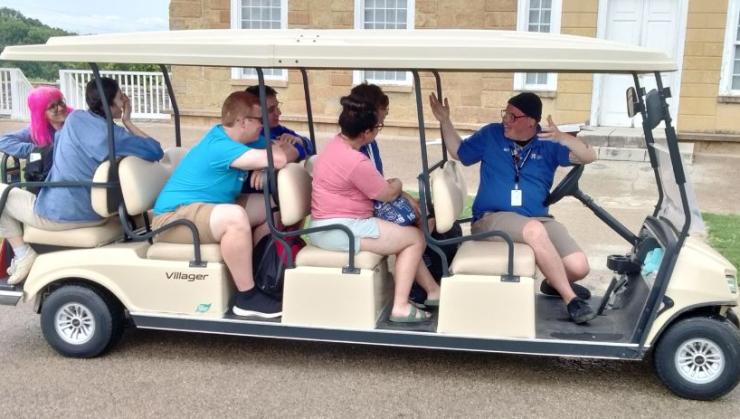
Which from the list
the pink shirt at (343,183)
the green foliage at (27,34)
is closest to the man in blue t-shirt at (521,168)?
the pink shirt at (343,183)

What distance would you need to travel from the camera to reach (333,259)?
4051 mm

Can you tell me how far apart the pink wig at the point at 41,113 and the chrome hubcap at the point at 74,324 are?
1526mm

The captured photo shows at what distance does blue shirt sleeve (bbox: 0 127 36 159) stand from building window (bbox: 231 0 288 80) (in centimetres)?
945

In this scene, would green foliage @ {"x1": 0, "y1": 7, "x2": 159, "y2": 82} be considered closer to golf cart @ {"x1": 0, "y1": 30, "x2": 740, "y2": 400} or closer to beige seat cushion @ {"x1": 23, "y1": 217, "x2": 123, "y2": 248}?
beige seat cushion @ {"x1": 23, "y1": 217, "x2": 123, "y2": 248}

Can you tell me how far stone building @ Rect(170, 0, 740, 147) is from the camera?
12562mm

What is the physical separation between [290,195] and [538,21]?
33.4ft

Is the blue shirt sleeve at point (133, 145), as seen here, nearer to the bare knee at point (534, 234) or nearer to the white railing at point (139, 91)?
the bare knee at point (534, 234)

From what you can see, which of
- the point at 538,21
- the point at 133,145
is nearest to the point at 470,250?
the point at 133,145

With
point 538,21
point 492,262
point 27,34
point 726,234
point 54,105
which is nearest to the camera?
point 492,262

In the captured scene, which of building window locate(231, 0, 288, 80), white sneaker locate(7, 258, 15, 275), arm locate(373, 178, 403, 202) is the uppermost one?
building window locate(231, 0, 288, 80)

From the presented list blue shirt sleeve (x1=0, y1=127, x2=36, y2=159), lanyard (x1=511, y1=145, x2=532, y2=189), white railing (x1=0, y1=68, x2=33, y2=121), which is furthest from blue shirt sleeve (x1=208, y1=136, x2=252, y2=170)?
white railing (x1=0, y1=68, x2=33, y2=121)

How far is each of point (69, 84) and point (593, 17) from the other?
10220 millimetres

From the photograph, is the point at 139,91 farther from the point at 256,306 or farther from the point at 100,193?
the point at 256,306

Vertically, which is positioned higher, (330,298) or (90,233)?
(90,233)
